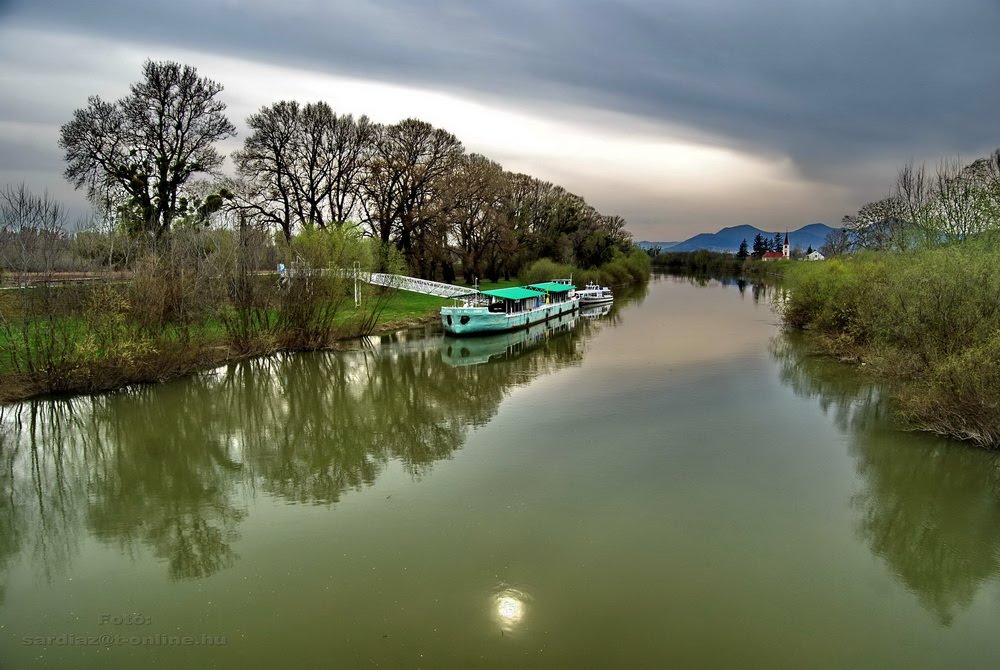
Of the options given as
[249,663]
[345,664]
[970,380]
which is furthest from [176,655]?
[970,380]

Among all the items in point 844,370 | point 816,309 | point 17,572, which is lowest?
point 17,572

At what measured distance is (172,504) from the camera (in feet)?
Answer: 32.1

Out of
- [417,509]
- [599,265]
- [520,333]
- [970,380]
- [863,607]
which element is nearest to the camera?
[863,607]

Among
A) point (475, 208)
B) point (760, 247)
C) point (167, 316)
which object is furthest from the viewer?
point (760, 247)

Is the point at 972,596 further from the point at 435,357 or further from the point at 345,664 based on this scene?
the point at 435,357

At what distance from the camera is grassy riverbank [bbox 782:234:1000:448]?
11539 mm

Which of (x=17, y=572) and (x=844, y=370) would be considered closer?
(x=17, y=572)

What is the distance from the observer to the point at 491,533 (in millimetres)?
8641

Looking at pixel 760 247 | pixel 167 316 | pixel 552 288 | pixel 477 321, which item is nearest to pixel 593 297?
pixel 552 288

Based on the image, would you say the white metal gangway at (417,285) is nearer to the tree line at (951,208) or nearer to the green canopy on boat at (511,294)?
the green canopy on boat at (511,294)

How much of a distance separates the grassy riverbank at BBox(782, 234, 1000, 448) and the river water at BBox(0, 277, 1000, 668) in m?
0.74

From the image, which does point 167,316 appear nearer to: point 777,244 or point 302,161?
point 302,161

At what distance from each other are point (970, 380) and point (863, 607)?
717cm

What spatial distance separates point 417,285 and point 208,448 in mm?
28263
